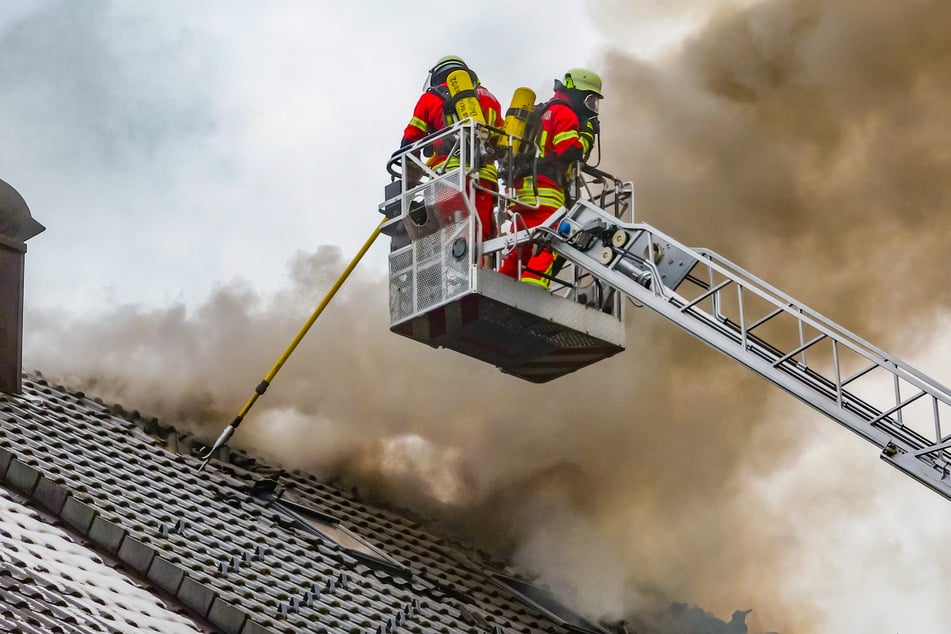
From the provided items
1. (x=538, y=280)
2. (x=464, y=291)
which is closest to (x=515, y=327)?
(x=538, y=280)

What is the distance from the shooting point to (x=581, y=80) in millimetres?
15219

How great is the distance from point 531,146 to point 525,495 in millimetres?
6050

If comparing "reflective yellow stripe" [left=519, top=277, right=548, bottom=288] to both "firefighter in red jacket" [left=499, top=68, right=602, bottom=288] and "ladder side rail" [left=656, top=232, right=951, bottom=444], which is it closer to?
"firefighter in red jacket" [left=499, top=68, right=602, bottom=288]

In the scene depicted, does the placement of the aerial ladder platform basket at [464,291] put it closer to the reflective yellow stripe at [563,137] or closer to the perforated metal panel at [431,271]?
the perforated metal panel at [431,271]

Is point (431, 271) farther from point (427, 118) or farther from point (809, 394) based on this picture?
point (809, 394)

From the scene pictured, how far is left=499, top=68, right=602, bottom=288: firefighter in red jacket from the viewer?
48.7 feet

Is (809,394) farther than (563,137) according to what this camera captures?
No

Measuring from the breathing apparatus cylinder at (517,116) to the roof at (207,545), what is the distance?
4105 mm

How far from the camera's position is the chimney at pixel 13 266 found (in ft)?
49.6

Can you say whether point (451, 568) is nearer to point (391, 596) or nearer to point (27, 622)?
point (391, 596)

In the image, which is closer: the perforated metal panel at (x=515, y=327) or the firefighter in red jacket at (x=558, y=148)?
the perforated metal panel at (x=515, y=327)

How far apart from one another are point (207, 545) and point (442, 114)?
4.67m

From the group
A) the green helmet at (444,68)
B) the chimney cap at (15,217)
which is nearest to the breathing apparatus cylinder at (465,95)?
the green helmet at (444,68)

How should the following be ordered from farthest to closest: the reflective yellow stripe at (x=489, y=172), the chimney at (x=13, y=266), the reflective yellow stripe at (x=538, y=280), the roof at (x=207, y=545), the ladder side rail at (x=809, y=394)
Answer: the chimney at (x=13, y=266) < the reflective yellow stripe at (x=489, y=172) < the reflective yellow stripe at (x=538, y=280) < the roof at (x=207, y=545) < the ladder side rail at (x=809, y=394)
